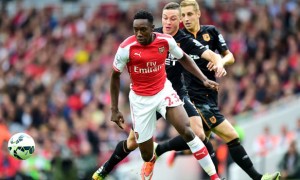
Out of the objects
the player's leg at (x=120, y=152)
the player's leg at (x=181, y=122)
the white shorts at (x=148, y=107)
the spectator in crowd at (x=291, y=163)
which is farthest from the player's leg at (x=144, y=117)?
the spectator in crowd at (x=291, y=163)

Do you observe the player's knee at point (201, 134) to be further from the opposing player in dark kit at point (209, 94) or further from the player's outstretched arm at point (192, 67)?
the player's outstretched arm at point (192, 67)

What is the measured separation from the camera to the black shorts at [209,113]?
48.3 feet

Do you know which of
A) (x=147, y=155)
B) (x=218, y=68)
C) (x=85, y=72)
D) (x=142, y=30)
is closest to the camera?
(x=142, y=30)

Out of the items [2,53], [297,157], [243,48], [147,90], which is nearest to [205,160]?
[147,90]

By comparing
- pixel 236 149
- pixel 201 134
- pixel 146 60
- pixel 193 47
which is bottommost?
pixel 236 149

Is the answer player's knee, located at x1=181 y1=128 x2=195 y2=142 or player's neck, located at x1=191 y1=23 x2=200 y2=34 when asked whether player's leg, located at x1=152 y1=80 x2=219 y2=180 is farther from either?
player's neck, located at x1=191 y1=23 x2=200 y2=34

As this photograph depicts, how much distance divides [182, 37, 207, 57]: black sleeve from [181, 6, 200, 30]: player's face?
0.31 metres

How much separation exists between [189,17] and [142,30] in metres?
1.67

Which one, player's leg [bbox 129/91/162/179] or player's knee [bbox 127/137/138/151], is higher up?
player's leg [bbox 129/91/162/179]

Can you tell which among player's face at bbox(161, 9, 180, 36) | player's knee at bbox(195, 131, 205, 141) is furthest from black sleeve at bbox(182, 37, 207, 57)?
player's knee at bbox(195, 131, 205, 141)

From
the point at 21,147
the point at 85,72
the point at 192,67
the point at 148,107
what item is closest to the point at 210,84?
the point at 192,67

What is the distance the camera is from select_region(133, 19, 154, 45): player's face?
13.2 m

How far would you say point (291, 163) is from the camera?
21188mm

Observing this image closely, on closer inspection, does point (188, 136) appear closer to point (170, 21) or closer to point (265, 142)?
point (170, 21)
